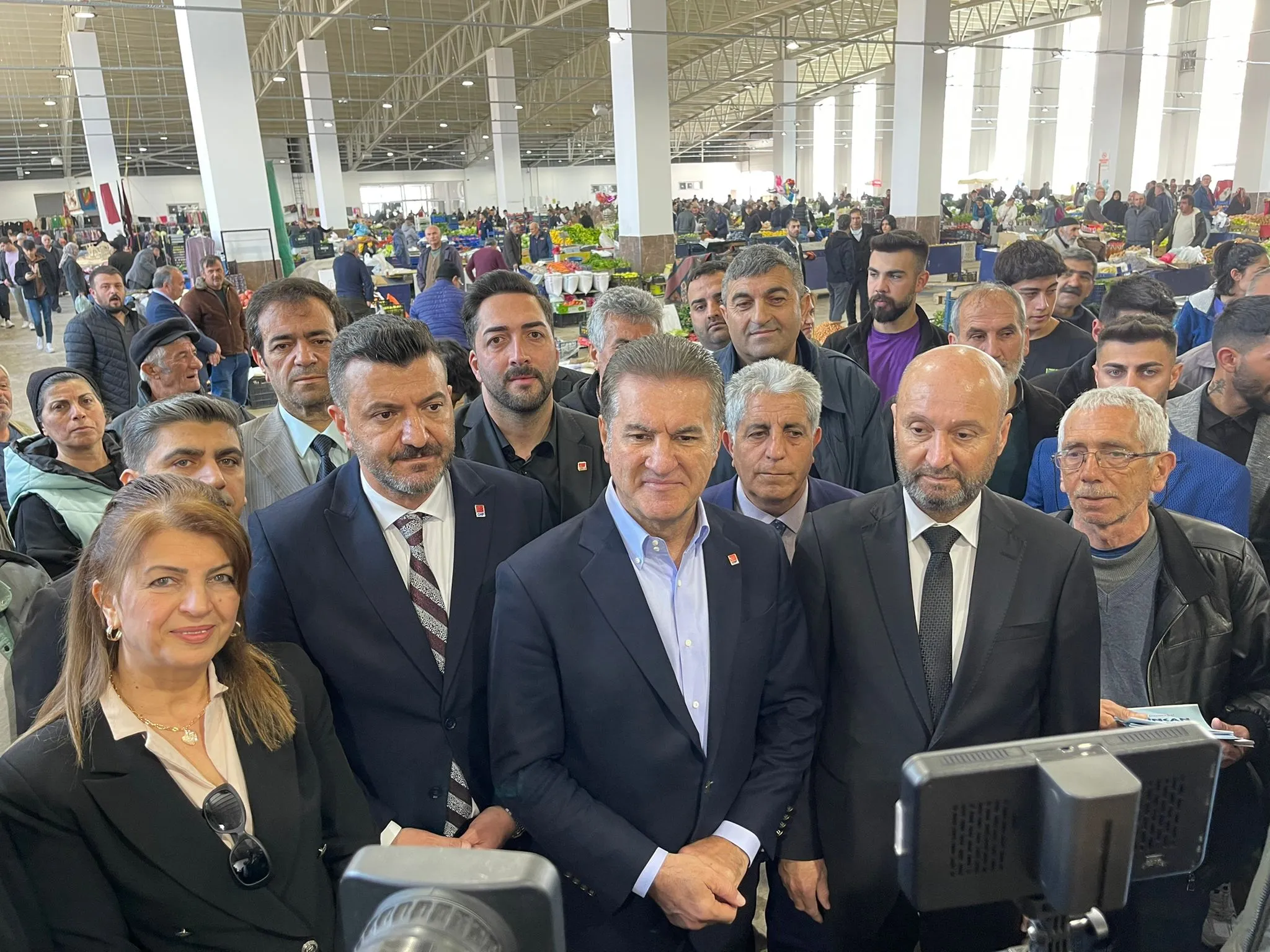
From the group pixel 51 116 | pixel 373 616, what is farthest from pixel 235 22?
pixel 51 116

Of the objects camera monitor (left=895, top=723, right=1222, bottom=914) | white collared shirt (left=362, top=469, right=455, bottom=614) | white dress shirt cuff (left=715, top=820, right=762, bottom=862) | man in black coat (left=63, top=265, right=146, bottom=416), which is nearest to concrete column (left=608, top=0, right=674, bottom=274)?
man in black coat (left=63, top=265, right=146, bottom=416)

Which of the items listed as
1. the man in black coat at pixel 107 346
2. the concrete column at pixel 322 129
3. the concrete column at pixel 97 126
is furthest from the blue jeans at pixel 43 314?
the man in black coat at pixel 107 346

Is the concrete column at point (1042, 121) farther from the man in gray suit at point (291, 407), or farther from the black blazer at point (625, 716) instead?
the black blazer at point (625, 716)

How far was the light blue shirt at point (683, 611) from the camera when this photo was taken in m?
1.63

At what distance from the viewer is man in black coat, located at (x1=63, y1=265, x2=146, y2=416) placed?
5.43 metres

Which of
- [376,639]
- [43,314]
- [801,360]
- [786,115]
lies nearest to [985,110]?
[786,115]

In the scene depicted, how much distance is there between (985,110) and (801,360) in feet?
119

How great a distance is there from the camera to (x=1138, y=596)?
75.5 inches

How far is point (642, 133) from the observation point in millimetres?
13055

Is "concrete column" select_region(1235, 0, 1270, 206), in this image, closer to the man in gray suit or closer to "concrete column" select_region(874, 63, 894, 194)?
"concrete column" select_region(874, 63, 894, 194)

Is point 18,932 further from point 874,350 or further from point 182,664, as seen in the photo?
point 874,350

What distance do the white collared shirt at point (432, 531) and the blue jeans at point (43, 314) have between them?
1369cm

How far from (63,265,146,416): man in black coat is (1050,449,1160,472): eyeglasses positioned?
216 inches

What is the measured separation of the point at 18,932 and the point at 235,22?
1255 cm
